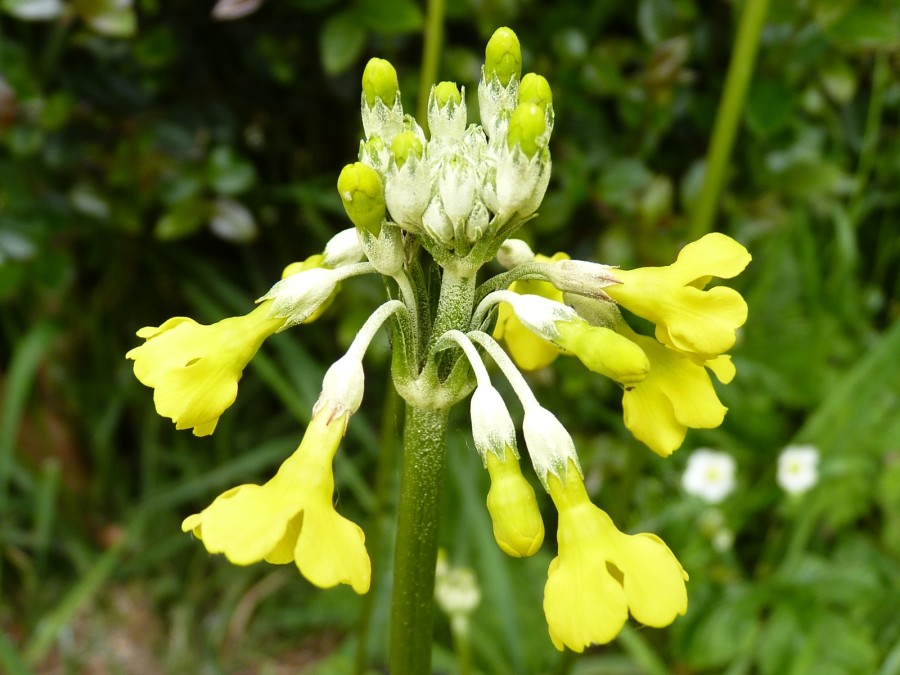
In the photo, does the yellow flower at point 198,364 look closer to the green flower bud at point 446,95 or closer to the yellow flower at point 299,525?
the yellow flower at point 299,525

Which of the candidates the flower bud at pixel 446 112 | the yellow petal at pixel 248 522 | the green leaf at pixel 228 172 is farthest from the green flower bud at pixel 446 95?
the green leaf at pixel 228 172

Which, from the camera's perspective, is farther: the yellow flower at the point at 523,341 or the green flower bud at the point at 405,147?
the yellow flower at the point at 523,341

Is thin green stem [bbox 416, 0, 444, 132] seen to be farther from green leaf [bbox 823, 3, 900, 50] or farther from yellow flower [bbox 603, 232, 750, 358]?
green leaf [bbox 823, 3, 900, 50]

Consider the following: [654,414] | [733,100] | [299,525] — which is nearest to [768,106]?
[733,100]

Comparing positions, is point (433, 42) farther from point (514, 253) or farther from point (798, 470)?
point (798, 470)

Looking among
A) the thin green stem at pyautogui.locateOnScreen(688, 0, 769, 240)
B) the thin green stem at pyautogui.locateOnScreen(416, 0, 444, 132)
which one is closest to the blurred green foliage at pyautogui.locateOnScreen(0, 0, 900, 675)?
the thin green stem at pyautogui.locateOnScreen(416, 0, 444, 132)

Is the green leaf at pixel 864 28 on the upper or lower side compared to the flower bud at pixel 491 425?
upper

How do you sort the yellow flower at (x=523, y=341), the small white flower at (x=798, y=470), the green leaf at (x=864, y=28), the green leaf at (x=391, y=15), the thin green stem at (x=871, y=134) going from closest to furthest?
the yellow flower at (x=523, y=341) < the green leaf at (x=391, y=15) < the green leaf at (x=864, y=28) < the small white flower at (x=798, y=470) < the thin green stem at (x=871, y=134)

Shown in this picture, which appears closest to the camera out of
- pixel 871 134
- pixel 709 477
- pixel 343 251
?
pixel 343 251

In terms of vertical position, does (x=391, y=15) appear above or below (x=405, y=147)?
above
